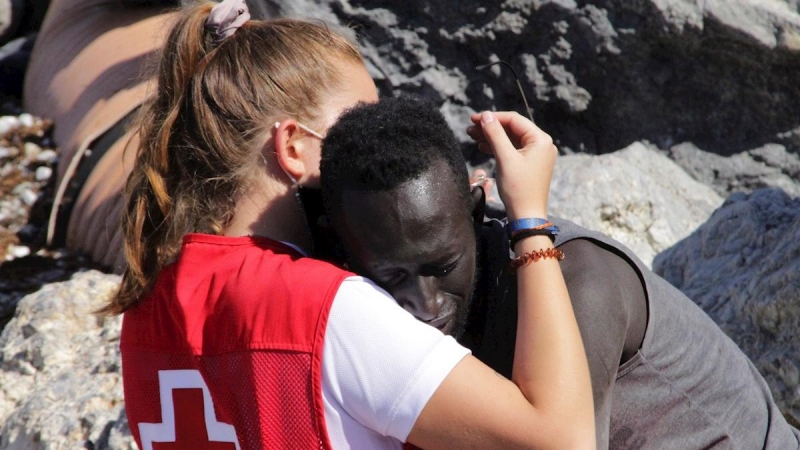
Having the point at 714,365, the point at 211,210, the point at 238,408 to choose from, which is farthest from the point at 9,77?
the point at 714,365

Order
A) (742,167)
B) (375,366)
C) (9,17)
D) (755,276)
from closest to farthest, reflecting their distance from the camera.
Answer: (375,366)
(755,276)
(742,167)
(9,17)

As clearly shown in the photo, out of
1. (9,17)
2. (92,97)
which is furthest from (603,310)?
(9,17)

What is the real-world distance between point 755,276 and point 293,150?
1.61m

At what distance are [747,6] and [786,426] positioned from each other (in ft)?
6.62

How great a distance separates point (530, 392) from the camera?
1.76m

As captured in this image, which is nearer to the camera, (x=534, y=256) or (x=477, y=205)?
(x=534, y=256)

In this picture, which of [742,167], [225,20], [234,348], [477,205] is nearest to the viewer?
[234,348]

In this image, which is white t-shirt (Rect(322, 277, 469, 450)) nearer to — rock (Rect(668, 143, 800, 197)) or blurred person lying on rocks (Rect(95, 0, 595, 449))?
blurred person lying on rocks (Rect(95, 0, 595, 449))

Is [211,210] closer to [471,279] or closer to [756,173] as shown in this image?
[471,279]

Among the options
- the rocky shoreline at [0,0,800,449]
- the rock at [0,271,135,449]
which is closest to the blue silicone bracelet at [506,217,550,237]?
the rock at [0,271,135,449]

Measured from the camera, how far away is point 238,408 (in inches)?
73.9

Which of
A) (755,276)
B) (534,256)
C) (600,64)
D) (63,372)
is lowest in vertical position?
(63,372)

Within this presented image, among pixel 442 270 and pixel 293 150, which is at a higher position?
pixel 293 150

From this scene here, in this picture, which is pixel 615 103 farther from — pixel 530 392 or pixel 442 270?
pixel 530 392
